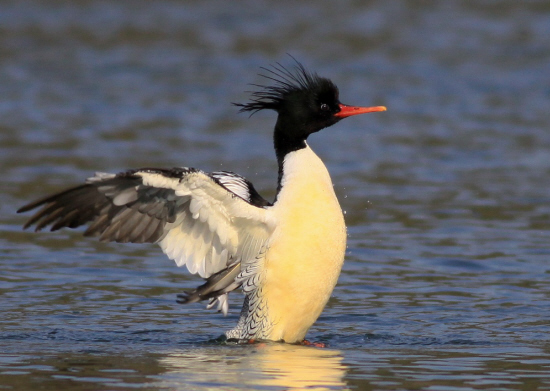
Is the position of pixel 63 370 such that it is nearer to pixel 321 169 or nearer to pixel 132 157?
pixel 321 169

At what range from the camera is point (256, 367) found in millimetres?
6867

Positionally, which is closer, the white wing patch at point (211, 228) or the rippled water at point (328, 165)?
the rippled water at point (328, 165)

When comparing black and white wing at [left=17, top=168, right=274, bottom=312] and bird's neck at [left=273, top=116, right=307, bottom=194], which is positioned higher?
bird's neck at [left=273, top=116, right=307, bottom=194]

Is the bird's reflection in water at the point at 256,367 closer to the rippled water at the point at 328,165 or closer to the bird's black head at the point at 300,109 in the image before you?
the rippled water at the point at 328,165

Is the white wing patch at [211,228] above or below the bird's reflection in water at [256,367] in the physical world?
above

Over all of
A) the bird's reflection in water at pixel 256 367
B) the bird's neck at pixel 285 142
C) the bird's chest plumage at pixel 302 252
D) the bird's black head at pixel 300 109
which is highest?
the bird's black head at pixel 300 109

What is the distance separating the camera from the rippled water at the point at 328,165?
7.14m

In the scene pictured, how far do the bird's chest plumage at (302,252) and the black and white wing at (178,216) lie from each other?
6.7 inches

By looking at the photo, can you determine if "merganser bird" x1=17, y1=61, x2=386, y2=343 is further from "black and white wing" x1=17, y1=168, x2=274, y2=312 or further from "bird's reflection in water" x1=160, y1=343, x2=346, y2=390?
"bird's reflection in water" x1=160, y1=343, x2=346, y2=390

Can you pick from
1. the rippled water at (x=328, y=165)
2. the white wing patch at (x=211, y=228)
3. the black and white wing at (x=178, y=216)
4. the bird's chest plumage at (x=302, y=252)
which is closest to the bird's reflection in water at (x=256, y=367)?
the rippled water at (x=328, y=165)

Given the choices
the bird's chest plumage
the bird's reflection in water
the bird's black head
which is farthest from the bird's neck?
the bird's reflection in water

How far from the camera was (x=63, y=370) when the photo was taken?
675cm

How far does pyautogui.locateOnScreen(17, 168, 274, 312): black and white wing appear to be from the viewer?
7285mm

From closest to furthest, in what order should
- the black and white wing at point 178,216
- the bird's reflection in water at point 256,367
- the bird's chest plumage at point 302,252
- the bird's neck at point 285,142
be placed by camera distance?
1. the bird's reflection in water at point 256,367
2. the black and white wing at point 178,216
3. the bird's chest plumage at point 302,252
4. the bird's neck at point 285,142
